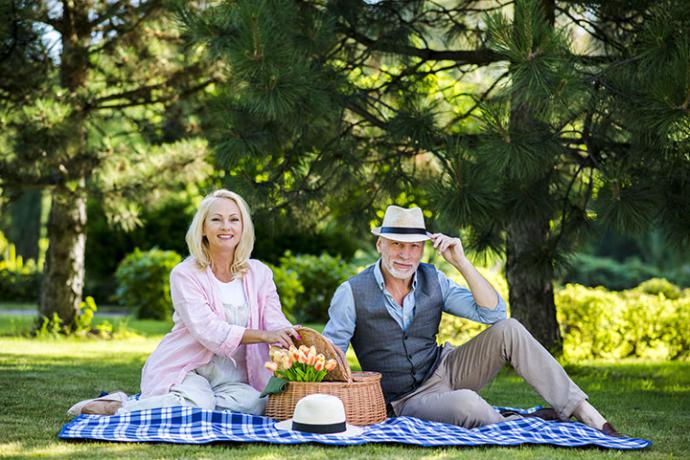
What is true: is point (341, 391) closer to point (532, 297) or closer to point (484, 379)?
point (484, 379)

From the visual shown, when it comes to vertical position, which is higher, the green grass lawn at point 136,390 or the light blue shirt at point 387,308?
the light blue shirt at point 387,308

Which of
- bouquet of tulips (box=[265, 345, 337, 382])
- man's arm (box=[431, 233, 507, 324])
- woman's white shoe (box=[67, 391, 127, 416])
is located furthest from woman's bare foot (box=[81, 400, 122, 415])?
man's arm (box=[431, 233, 507, 324])

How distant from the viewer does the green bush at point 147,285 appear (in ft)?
37.5

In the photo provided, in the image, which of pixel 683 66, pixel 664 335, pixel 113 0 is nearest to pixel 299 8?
pixel 683 66

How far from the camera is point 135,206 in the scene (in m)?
8.41

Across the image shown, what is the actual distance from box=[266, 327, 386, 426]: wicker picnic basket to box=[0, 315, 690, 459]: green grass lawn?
0.32m

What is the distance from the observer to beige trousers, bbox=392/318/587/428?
389cm

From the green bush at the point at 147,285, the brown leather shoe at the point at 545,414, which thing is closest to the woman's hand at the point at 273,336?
the brown leather shoe at the point at 545,414

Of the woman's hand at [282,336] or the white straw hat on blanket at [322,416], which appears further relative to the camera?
the woman's hand at [282,336]

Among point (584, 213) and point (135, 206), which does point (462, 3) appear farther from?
point (135, 206)

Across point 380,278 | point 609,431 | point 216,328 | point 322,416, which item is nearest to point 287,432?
point 322,416

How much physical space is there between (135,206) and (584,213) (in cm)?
440

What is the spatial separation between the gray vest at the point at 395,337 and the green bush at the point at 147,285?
7.50 meters

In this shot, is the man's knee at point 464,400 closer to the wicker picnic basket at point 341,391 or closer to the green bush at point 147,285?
the wicker picnic basket at point 341,391
